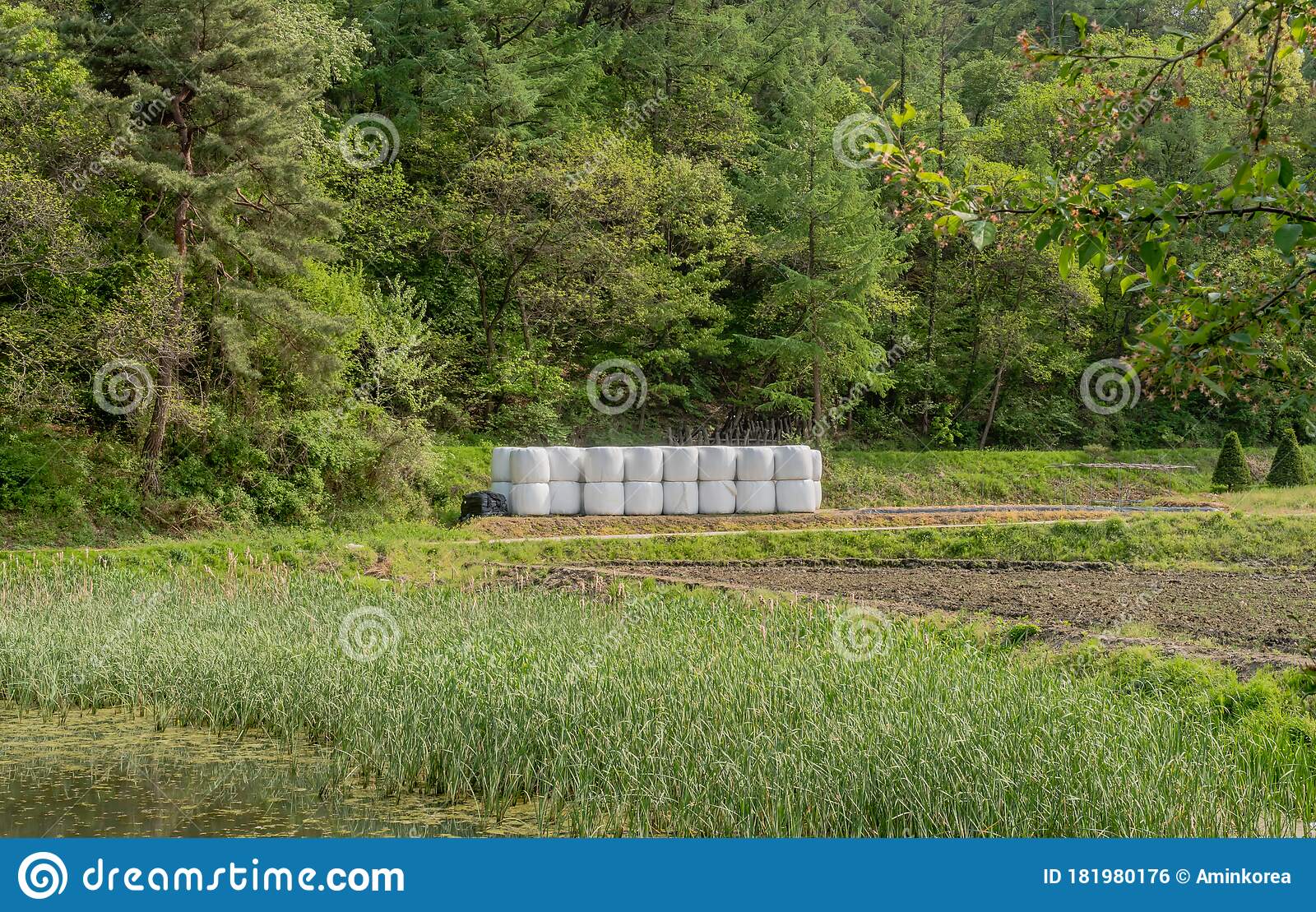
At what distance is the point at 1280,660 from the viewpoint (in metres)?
8.76

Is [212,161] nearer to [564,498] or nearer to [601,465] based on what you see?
[564,498]

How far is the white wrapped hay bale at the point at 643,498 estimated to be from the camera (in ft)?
71.6

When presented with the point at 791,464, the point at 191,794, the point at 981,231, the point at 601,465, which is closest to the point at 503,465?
the point at 601,465

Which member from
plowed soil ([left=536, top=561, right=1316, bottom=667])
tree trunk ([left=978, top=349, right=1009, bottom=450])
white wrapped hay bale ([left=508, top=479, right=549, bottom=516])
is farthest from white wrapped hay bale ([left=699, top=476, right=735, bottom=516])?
tree trunk ([left=978, top=349, right=1009, bottom=450])

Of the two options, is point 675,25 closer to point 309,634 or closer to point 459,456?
point 459,456

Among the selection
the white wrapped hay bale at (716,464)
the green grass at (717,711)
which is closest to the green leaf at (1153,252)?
the green grass at (717,711)

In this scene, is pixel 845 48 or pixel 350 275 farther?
pixel 845 48

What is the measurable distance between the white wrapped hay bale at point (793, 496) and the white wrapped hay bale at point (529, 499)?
15.5 feet

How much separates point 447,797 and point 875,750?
264 cm

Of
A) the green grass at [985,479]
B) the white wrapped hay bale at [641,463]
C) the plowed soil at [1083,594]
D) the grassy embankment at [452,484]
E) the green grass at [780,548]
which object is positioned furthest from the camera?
the green grass at [985,479]

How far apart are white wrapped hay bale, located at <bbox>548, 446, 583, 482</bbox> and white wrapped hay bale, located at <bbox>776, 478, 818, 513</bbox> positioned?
13.3ft

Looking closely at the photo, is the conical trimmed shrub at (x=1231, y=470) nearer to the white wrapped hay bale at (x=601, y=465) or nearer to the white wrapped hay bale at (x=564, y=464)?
the white wrapped hay bale at (x=601, y=465)

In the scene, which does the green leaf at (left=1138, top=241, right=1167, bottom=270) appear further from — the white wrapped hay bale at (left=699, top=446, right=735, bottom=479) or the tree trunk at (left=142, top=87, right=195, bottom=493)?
the white wrapped hay bale at (left=699, top=446, right=735, bottom=479)

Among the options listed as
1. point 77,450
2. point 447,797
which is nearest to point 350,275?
point 77,450
